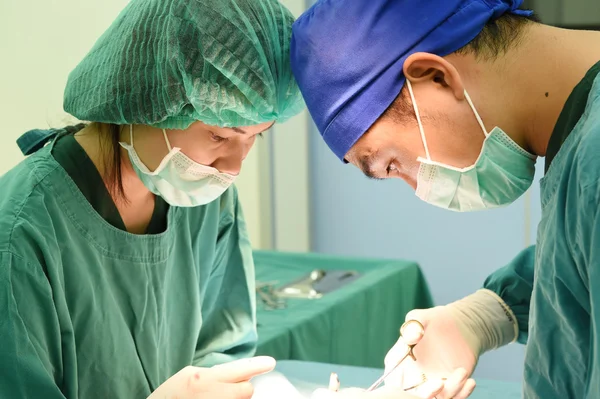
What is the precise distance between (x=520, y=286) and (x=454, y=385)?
0.41m

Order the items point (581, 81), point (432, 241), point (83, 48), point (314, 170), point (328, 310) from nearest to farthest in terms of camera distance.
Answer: point (581, 81), point (83, 48), point (328, 310), point (432, 241), point (314, 170)

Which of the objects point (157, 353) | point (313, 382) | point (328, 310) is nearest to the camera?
point (157, 353)

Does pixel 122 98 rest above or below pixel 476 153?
above

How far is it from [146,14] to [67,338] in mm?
746

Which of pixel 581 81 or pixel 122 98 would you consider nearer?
pixel 581 81

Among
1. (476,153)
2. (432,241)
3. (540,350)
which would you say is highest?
(476,153)

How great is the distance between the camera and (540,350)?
138 cm

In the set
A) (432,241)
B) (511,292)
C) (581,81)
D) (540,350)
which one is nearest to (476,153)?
(581,81)

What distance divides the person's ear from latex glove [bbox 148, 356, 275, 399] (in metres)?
0.70

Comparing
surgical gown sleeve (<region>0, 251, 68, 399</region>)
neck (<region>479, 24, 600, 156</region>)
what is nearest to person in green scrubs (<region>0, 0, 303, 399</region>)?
surgical gown sleeve (<region>0, 251, 68, 399</region>)

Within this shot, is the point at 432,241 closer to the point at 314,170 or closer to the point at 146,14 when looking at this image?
the point at 314,170

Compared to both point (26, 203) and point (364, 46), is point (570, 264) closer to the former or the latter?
point (364, 46)

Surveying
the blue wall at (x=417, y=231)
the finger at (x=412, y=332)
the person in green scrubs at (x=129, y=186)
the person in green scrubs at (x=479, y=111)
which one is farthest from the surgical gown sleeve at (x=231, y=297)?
the blue wall at (x=417, y=231)

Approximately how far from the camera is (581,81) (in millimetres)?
1316
